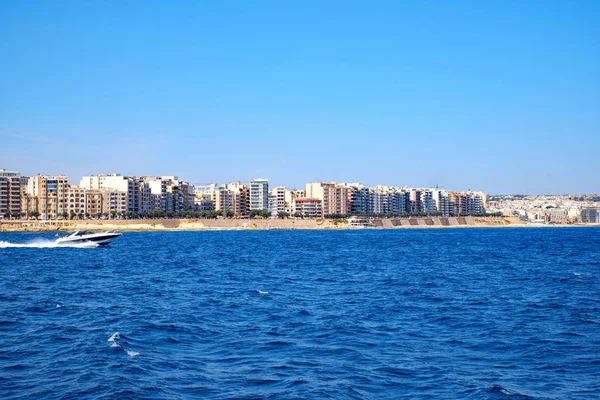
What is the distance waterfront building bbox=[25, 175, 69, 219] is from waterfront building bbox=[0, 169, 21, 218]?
2.73 meters

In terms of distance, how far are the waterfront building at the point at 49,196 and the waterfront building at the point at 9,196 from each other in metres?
2.73

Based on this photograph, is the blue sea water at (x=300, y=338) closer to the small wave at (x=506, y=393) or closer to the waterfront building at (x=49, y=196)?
the small wave at (x=506, y=393)

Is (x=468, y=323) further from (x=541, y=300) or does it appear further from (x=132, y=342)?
(x=132, y=342)

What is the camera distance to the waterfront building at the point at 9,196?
18912 centimetres

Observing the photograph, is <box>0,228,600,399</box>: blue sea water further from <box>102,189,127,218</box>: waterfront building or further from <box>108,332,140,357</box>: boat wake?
<box>102,189,127,218</box>: waterfront building

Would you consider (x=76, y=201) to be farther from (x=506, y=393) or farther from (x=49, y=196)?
(x=506, y=393)

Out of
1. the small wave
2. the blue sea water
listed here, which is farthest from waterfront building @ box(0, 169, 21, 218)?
the small wave

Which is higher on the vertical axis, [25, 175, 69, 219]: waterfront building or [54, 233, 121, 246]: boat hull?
[25, 175, 69, 219]: waterfront building

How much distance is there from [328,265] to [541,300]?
2426 cm

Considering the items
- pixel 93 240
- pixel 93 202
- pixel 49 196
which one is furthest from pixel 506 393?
pixel 49 196

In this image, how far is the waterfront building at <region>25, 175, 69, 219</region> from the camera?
190m

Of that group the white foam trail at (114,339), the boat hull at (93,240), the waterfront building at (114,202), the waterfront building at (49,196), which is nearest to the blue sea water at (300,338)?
the white foam trail at (114,339)

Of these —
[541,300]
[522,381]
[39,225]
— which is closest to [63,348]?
[522,381]

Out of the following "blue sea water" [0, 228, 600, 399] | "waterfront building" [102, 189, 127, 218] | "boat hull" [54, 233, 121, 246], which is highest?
"waterfront building" [102, 189, 127, 218]
